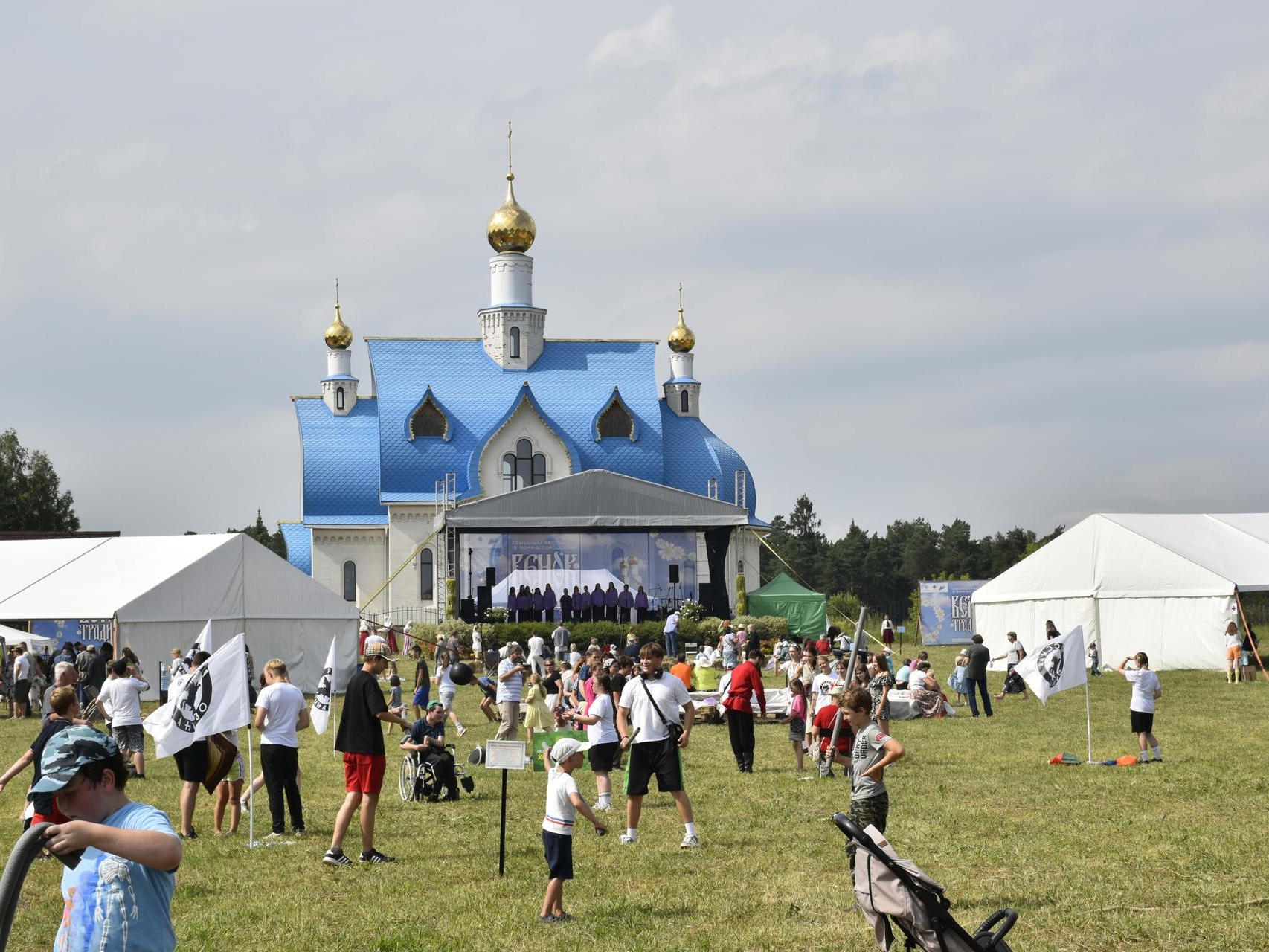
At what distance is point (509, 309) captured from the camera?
65.0m

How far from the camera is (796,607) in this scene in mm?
52531

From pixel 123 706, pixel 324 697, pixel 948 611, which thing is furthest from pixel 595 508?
pixel 123 706

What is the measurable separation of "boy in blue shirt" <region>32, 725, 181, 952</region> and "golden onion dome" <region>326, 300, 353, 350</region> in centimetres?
6380

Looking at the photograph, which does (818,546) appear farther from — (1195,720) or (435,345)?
(1195,720)

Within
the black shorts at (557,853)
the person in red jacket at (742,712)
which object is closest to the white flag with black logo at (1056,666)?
the person in red jacket at (742,712)

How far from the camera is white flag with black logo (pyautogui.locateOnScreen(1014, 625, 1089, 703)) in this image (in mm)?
17641

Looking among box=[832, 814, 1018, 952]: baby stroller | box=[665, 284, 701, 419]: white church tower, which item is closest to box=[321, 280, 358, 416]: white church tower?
box=[665, 284, 701, 419]: white church tower

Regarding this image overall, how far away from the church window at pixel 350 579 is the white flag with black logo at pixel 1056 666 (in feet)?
152

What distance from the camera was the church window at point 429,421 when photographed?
6178 centimetres

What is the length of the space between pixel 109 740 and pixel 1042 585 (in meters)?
35.8

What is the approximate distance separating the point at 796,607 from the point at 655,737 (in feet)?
135

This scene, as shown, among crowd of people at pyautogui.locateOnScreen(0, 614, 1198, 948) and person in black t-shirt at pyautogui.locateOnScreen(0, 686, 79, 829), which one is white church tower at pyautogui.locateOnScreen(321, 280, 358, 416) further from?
person in black t-shirt at pyautogui.locateOnScreen(0, 686, 79, 829)

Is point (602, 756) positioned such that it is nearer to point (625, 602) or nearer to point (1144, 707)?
point (1144, 707)

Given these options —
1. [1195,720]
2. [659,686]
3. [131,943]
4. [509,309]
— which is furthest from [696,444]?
[131,943]
